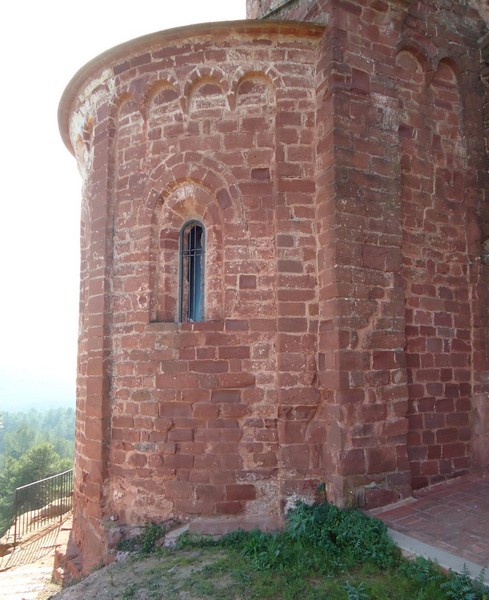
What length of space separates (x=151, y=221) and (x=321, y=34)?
324 cm

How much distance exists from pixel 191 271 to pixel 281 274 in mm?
1312

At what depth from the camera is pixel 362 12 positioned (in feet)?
21.8

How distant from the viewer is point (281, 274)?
6.32 metres

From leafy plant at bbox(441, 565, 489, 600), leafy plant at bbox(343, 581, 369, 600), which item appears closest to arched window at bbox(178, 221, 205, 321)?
leafy plant at bbox(343, 581, 369, 600)

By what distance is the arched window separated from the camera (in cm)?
683

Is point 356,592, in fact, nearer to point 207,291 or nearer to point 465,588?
point 465,588

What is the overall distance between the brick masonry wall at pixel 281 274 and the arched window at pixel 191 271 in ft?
0.42

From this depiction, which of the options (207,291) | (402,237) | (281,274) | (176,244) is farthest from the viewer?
(176,244)

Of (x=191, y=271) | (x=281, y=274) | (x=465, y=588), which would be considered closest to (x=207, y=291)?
(x=191, y=271)

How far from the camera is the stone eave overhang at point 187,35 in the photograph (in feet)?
21.3

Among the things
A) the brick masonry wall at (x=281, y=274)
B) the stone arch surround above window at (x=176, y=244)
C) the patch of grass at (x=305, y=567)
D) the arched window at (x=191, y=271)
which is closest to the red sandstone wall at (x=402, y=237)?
the brick masonry wall at (x=281, y=274)

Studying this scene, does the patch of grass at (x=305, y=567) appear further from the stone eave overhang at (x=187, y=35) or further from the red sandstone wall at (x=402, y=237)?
the stone eave overhang at (x=187, y=35)

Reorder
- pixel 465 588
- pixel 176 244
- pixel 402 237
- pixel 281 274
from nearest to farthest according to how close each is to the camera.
A: pixel 465 588, pixel 281 274, pixel 402 237, pixel 176 244

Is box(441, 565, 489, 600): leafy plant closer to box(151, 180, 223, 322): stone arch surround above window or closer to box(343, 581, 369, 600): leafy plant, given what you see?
box(343, 581, 369, 600): leafy plant
